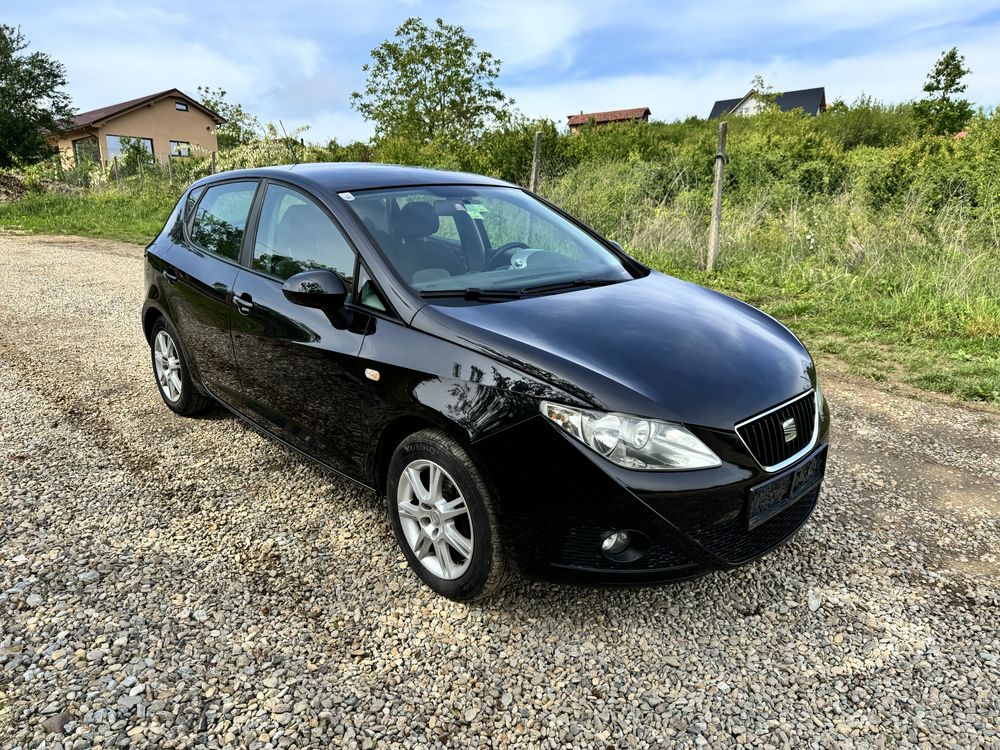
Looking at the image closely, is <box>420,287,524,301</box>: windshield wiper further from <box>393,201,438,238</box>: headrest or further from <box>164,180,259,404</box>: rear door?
<box>164,180,259,404</box>: rear door

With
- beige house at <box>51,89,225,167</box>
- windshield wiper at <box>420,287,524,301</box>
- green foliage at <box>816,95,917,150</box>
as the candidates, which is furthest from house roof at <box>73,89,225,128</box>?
windshield wiper at <box>420,287,524,301</box>

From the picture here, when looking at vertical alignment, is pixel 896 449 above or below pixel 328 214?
below

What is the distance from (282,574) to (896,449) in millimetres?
3609

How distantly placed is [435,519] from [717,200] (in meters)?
7.55

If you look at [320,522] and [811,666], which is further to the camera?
[320,522]

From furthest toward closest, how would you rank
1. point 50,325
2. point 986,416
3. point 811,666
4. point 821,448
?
point 50,325 → point 986,416 → point 821,448 → point 811,666

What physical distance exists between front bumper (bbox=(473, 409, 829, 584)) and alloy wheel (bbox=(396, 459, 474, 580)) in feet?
0.85

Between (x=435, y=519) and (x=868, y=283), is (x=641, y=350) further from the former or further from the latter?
(x=868, y=283)

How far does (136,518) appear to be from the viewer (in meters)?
3.38

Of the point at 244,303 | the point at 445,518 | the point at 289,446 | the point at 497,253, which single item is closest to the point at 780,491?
the point at 445,518

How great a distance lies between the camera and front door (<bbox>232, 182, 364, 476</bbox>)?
3.07 m

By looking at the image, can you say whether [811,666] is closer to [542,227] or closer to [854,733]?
[854,733]

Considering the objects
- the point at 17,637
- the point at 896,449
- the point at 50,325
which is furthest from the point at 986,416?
the point at 50,325

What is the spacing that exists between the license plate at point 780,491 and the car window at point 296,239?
1.86 meters
